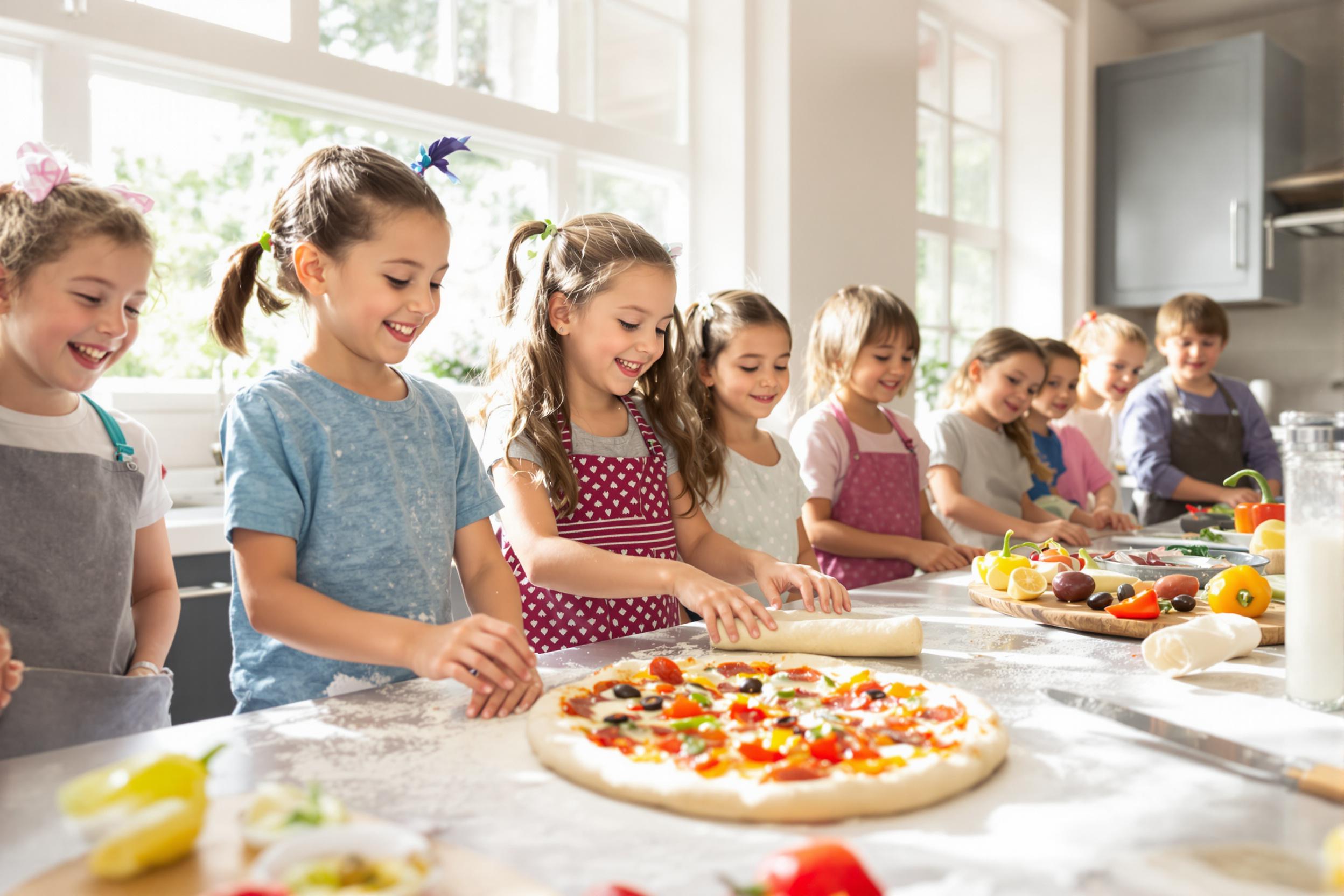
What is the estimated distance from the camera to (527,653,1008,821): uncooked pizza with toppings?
0.69 m

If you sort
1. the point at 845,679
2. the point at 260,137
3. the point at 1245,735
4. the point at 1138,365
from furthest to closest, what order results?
the point at 1138,365 → the point at 260,137 → the point at 845,679 → the point at 1245,735

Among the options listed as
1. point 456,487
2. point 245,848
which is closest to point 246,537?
point 456,487

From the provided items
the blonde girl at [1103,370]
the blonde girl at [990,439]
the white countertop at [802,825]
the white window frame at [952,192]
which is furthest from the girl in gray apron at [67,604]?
the white window frame at [952,192]

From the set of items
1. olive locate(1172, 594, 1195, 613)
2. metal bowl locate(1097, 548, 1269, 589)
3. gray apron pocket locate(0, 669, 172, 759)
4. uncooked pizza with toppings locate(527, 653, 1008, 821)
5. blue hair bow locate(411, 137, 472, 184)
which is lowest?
gray apron pocket locate(0, 669, 172, 759)

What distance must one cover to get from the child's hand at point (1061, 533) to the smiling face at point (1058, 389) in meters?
0.79

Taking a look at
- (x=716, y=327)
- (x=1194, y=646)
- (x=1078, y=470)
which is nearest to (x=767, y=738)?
(x=1194, y=646)

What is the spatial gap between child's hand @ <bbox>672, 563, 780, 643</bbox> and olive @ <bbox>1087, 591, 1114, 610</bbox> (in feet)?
1.45

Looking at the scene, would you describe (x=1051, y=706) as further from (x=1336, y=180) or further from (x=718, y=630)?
(x=1336, y=180)

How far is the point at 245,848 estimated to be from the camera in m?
0.61

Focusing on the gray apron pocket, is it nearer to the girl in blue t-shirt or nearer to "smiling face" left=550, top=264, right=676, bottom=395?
the girl in blue t-shirt

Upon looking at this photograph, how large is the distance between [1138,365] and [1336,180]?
157 cm

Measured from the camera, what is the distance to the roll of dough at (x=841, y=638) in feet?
3.66

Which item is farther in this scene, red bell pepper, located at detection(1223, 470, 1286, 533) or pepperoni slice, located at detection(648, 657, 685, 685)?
red bell pepper, located at detection(1223, 470, 1286, 533)

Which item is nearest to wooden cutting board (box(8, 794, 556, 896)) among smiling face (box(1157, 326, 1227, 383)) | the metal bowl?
the metal bowl
